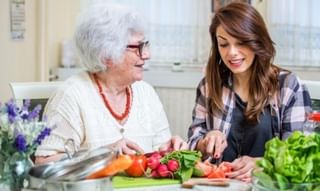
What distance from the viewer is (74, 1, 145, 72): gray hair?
6.34 ft

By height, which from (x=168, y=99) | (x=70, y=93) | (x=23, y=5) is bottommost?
(x=168, y=99)

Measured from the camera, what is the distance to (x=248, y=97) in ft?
6.62

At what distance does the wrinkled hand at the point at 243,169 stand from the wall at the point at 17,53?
193cm

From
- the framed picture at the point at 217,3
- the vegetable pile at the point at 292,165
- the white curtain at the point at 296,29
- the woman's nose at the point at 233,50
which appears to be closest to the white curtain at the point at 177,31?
the framed picture at the point at 217,3

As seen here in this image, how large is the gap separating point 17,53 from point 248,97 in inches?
69.9

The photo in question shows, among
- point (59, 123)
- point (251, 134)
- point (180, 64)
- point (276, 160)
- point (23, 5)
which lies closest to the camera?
point (276, 160)

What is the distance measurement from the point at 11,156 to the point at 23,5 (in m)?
2.16

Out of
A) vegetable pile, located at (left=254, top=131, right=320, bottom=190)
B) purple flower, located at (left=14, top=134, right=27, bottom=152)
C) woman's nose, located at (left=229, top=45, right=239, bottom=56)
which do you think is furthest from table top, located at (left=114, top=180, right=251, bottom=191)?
woman's nose, located at (left=229, top=45, right=239, bottom=56)

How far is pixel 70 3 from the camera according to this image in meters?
3.56

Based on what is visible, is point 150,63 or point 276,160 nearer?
point 276,160

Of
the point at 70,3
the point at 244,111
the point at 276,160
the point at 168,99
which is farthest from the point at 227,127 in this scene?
the point at 70,3

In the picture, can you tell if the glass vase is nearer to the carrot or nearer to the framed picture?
the carrot

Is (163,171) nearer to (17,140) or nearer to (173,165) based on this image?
(173,165)

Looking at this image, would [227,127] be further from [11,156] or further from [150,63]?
[150,63]
